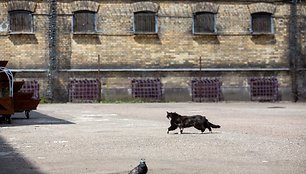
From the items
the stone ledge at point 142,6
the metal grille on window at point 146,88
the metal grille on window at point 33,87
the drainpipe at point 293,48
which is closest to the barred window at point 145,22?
the stone ledge at point 142,6

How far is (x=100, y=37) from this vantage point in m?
23.8

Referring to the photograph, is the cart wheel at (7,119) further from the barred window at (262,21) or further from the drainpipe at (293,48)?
the drainpipe at (293,48)

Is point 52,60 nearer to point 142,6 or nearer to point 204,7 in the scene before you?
point 142,6

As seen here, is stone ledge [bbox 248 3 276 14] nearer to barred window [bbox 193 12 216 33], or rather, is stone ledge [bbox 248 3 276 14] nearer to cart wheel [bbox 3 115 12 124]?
barred window [bbox 193 12 216 33]

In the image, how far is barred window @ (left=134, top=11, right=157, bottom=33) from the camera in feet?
79.0

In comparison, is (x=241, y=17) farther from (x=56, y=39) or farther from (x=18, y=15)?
(x=18, y=15)

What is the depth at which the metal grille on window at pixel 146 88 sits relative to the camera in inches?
947

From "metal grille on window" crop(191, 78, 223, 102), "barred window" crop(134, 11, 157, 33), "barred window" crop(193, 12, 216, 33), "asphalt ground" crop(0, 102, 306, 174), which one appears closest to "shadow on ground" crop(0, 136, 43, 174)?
"asphalt ground" crop(0, 102, 306, 174)

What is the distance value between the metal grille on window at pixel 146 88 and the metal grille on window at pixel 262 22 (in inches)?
230

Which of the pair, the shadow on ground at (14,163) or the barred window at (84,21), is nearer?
the shadow on ground at (14,163)

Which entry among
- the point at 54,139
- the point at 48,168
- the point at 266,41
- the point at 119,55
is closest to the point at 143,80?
the point at 119,55

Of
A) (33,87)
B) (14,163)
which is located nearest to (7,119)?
(14,163)

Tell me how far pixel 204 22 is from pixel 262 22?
3047mm

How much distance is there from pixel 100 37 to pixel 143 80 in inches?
116
